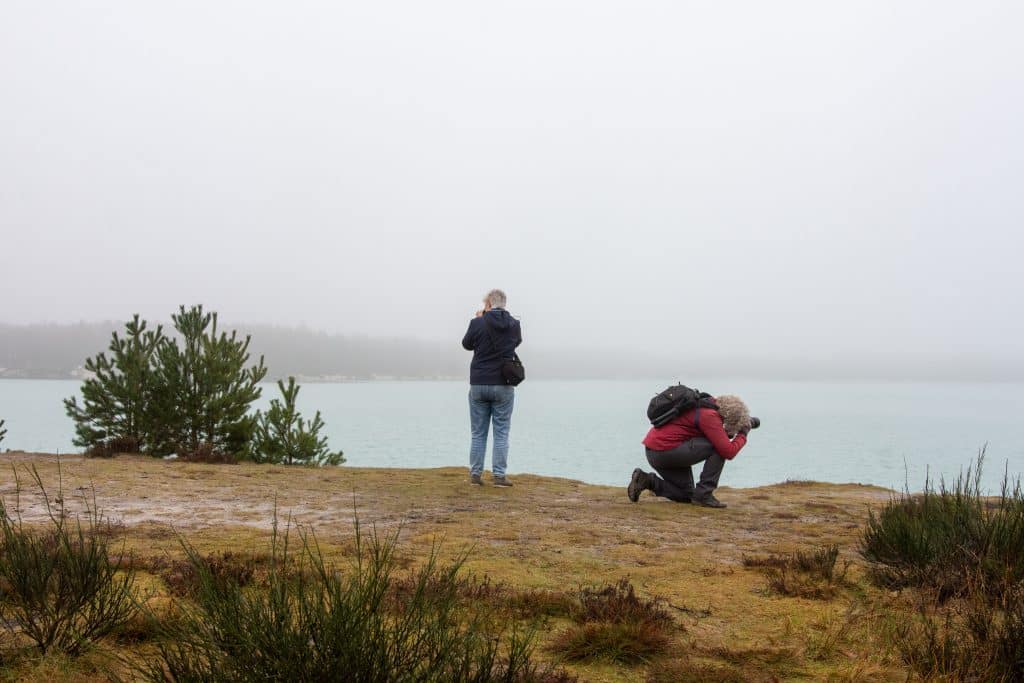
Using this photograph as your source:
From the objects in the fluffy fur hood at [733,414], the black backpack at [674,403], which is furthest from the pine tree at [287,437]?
the fluffy fur hood at [733,414]

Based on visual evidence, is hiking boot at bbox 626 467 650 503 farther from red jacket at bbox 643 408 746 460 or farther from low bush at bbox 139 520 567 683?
low bush at bbox 139 520 567 683

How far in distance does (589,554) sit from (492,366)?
3.97 meters

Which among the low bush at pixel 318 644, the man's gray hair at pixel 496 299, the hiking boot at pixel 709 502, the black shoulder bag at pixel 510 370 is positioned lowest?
the hiking boot at pixel 709 502

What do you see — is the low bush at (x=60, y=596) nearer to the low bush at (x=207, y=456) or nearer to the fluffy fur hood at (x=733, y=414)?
the fluffy fur hood at (x=733, y=414)

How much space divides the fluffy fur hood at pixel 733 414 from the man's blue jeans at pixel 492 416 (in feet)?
8.93

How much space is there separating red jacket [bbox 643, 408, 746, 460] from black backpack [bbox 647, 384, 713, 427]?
0.31 feet

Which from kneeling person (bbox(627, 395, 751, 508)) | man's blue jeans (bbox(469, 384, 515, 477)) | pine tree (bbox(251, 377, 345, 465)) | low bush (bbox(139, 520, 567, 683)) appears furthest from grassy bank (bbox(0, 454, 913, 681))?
pine tree (bbox(251, 377, 345, 465))

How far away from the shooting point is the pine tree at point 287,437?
41.9ft

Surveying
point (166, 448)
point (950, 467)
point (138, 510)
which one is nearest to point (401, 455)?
point (166, 448)

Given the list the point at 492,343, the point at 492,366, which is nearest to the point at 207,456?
the point at 492,366

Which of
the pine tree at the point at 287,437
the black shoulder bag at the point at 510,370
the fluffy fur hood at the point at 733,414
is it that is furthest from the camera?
the pine tree at the point at 287,437

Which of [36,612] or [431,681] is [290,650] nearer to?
[431,681]

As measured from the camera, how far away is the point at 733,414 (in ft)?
24.8

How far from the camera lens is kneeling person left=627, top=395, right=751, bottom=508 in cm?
746
